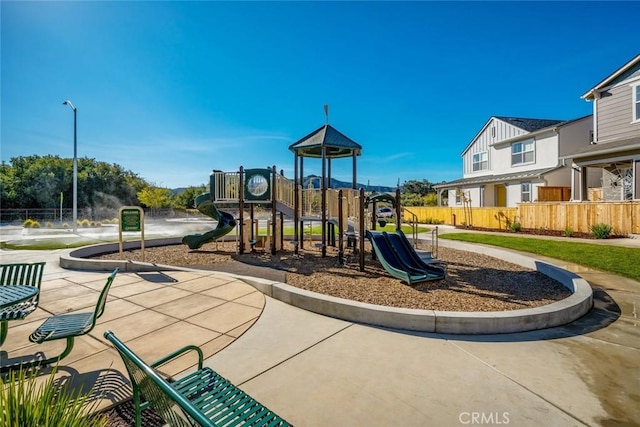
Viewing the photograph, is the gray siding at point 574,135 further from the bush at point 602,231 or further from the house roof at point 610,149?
the bush at point 602,231

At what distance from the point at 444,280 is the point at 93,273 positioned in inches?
358

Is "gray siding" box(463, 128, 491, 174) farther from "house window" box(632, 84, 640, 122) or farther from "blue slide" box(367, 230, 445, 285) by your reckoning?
"blue slide" box(367, 230, 445, 285)

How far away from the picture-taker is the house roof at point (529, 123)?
80.6ft

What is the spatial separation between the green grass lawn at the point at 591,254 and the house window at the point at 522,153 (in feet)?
46.7

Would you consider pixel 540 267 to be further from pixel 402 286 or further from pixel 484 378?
pixel 484 378

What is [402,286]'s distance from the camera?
663 cm

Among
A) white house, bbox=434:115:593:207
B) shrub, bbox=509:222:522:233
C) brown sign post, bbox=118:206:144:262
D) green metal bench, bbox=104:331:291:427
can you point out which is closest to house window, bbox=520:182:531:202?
white house, bbox=434:115:593:207

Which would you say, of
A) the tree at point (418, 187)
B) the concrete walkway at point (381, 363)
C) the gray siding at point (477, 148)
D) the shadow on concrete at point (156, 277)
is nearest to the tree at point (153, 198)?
the shadow on concrete at point (156, 277)

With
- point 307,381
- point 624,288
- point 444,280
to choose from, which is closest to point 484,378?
point 307,381

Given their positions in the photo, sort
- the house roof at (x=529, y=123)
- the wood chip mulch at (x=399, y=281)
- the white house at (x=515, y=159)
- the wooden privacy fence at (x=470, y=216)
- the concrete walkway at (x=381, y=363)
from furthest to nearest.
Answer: the house roof at (x=529, y=123) < the white house at (x=515, y=159) < the wooden privacy fence at (x=470, y=216) < the wood chip mulch at (x=399, y=281) < the concrete walkway at (x=381, y=363)

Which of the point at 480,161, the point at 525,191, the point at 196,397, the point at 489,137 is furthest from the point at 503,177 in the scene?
the point at 196,397

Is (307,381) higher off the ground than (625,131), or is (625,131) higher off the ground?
(625,131)

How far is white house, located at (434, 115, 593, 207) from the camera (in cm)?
2170

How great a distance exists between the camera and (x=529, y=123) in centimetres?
2561
